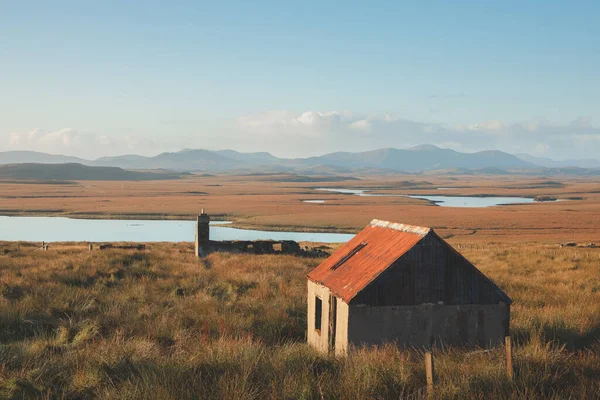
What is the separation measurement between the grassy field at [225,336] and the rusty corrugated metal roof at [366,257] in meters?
1.22

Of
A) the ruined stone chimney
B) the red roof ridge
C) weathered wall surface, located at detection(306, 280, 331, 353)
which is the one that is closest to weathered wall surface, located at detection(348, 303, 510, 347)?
weathered wall surface, located at detection(306, 280, 331, 353)

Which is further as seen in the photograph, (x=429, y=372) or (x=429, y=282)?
(x=429, y=282)

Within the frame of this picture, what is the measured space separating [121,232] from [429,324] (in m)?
48.1

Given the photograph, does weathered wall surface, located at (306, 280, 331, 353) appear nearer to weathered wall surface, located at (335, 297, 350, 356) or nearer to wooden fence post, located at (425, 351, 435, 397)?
weathered wall surface, located at (335, 297, 350, 356)

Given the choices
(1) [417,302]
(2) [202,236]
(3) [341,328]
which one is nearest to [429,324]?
(1) [417,302]

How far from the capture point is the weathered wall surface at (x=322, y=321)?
10562mm

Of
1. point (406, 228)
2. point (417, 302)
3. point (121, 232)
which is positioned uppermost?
point (406, 228)

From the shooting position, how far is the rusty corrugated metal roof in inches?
388

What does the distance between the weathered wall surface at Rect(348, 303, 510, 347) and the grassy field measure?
19.4 inches

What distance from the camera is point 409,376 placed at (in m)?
6.88

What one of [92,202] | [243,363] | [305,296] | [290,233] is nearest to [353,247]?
[305,296]

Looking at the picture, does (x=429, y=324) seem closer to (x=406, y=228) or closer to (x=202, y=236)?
(x=406, y=228)

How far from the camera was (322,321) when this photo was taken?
35.9 feet

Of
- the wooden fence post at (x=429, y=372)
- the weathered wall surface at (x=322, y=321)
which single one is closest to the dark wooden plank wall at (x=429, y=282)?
the weathered wall surface at (x=322, y=321)
